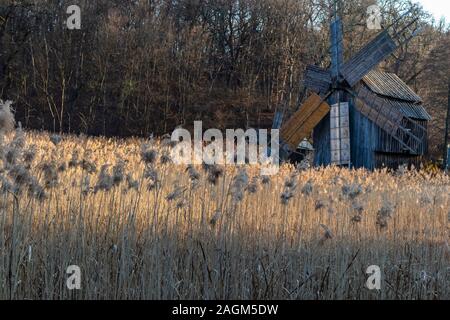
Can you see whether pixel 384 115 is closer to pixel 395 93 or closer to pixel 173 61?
pixel 395 93

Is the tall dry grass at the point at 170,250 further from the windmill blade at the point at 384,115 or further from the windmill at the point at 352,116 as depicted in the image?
the windmill at the point at 352,116

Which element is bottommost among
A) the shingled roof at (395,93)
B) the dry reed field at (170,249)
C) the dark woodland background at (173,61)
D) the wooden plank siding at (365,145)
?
the dry reed field at (170,249)

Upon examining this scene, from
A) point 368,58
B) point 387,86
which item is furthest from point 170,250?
point 387,86

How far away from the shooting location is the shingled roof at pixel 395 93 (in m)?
24.5

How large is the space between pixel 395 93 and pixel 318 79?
12.2ft

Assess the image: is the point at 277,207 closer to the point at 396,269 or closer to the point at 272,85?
the point at 396,269

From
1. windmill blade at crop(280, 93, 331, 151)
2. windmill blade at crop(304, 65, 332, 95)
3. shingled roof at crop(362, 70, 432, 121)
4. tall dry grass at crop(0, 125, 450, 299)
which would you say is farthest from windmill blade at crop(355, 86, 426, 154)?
tall dry grass at crop(0, 125, 450, 299)

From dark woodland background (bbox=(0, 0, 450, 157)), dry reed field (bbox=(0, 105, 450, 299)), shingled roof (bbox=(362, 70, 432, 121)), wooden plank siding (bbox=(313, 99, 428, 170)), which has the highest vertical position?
dark woodland background (bbox=(0, 0, 450, 157))

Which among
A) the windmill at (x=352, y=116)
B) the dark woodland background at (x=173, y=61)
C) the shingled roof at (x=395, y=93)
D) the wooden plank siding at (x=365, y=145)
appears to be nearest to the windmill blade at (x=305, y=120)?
the windmill at (x=352, y=116)

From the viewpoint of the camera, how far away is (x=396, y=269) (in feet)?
18.7

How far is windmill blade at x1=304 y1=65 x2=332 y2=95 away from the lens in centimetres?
2402

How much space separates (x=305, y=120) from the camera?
→ 940 inches

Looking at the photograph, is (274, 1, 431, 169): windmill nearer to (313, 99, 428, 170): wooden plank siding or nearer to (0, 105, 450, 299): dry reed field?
(313, 99, 428, 170): wooden plank siding

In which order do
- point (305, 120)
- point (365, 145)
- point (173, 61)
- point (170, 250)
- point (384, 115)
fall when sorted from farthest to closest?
1. point (173, 61)
2. point (305, 120)
3. point (365, 145)
4. point (384, 115)
5. point (170, 250)
